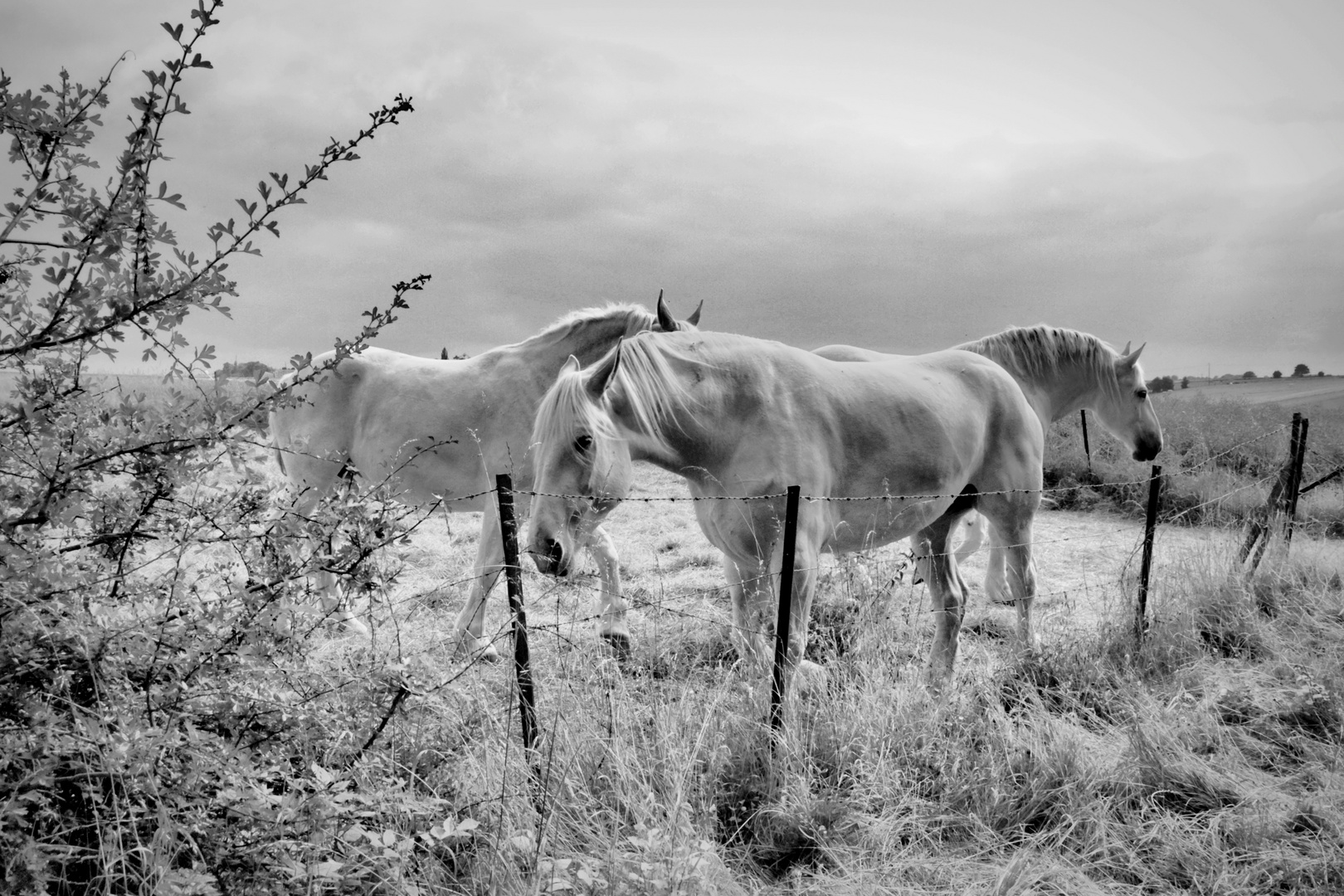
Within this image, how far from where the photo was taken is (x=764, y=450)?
3.77 metres

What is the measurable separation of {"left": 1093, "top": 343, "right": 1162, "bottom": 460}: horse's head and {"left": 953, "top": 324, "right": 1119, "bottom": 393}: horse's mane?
Answer: 471mm

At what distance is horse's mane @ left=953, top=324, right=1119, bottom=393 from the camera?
24.2 feet

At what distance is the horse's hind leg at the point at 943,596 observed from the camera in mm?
4344

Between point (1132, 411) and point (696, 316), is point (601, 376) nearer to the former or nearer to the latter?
point (696, 316)

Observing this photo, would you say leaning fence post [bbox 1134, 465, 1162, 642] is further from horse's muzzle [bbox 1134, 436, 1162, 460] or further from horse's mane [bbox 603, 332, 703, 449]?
horse's muzzle [bbox 1134, 436, 1162, 460]


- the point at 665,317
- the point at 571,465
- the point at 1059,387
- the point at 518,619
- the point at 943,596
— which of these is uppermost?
the point at 665,317

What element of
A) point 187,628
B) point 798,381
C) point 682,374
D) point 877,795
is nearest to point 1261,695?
point 877,795

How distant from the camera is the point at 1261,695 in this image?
3.85 metres

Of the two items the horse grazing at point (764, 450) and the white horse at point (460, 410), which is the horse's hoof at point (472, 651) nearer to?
the horse grazing at point (764, 450)

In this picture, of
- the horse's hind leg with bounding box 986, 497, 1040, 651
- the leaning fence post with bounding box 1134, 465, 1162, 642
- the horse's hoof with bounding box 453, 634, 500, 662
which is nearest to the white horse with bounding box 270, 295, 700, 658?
the horse's hoof with bounding box 453, 634, 500, 662

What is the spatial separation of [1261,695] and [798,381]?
8.61ft

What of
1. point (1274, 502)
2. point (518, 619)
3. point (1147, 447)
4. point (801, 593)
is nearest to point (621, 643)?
point (801, 593)

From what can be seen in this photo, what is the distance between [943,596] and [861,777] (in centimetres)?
208

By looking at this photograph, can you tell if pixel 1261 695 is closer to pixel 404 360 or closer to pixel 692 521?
pixel 404 360
